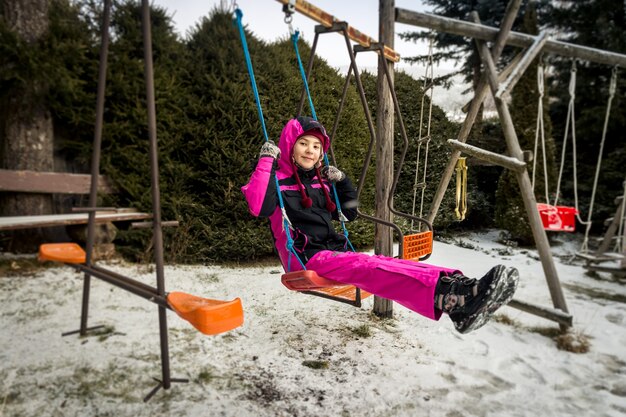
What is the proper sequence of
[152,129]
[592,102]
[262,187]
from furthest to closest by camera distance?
[592,102], [262,187], [152,129]

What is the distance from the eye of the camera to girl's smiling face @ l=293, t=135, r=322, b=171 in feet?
8.27

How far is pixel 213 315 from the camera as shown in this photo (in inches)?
58.1

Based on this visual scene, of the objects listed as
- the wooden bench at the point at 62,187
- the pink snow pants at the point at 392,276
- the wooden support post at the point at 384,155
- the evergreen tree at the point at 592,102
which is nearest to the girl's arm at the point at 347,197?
the wooden support post at the point at 384,155

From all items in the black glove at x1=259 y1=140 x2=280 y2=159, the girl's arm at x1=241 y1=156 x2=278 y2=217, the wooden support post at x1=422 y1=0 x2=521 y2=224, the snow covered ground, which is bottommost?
the snow covered ground

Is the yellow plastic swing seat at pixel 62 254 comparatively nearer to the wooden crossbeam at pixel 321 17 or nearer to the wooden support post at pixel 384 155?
the wooden crossbeam at pixel 321 17

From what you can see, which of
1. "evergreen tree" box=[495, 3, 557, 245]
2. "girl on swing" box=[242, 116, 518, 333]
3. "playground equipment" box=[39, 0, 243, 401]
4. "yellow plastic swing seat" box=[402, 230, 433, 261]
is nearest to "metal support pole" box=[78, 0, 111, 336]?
"playground equipment" box=[39, 0, 243, 401]

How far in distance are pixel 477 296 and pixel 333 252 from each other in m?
0.82

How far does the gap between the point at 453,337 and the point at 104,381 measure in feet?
8.66

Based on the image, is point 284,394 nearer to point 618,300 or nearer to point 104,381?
point 104,381

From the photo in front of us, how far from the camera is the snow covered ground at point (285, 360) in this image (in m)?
2.17

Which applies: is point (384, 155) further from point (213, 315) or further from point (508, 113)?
point (213, 315)

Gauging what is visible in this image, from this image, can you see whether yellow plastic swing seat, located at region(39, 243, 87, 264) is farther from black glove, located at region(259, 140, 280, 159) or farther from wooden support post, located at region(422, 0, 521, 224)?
wooden support post, located at region(422, 0, 521, 224)

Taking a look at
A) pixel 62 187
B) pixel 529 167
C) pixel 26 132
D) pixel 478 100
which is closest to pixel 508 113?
pixel 478 100

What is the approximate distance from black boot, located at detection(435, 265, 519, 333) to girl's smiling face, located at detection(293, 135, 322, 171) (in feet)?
4.07
